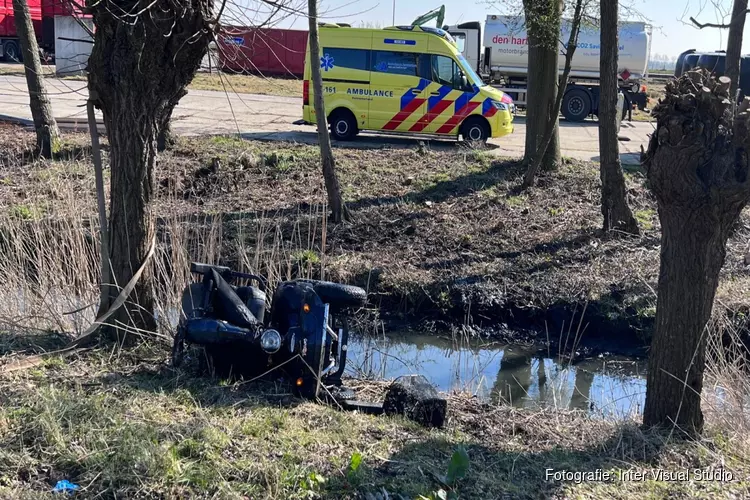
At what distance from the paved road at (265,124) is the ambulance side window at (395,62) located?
→ 1597 millimetres

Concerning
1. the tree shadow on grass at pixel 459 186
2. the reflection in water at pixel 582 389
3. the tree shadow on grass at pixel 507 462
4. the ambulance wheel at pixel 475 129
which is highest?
the ambulance wheel at pixel 475 129

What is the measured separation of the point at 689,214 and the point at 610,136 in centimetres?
584

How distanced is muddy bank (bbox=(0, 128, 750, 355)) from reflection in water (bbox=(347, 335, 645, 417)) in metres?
0.30

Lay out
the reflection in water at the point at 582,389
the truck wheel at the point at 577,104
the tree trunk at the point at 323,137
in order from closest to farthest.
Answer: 1. the reflection in water at the point at 582,389
2. the tree trunk at the point at 323,137
3. the truck wheel at the point at 577,104

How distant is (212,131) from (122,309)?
11842 mm

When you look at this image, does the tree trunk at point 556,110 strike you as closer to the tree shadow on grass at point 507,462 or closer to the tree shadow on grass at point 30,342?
the tree shadow on grass at point 507,462

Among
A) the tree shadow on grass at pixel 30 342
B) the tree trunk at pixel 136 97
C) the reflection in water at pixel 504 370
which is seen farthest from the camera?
the reflection in water at pixel 504 370

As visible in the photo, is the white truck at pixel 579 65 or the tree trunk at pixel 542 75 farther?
the white truck at pixel 579 65

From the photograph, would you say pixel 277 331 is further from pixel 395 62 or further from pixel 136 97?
pixel 395 62

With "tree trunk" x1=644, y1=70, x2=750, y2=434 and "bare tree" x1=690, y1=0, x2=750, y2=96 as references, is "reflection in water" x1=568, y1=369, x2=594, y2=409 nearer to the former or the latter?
"tree trunk" x1=644, y1=70, x2=750, y2=434

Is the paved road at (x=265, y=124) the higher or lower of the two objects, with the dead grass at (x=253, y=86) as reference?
lower

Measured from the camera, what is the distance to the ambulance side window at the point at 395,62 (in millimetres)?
16594

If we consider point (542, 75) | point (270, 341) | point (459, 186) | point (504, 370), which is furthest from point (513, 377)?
point (542, 75)

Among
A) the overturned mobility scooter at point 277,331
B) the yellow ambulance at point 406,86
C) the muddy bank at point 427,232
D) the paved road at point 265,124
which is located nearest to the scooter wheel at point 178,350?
the overturned mobility scooter at point 277,331
